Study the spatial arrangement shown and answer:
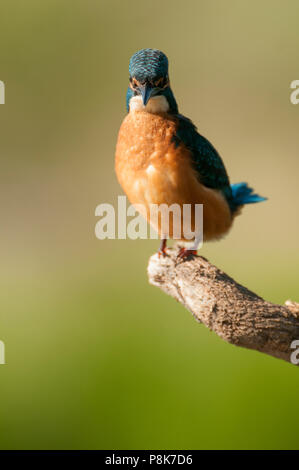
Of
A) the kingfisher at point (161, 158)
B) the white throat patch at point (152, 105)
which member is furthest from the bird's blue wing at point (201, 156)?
the white throat patch at point (152, 105)

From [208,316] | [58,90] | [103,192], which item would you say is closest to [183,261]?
[208,316]

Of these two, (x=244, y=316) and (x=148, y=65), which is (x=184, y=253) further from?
(x=148, y=65)

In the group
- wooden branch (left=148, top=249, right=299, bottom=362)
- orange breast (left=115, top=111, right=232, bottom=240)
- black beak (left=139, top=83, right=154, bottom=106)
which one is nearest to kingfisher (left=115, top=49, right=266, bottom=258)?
orange breast (left=115, top=111, right=232, bottom=240)

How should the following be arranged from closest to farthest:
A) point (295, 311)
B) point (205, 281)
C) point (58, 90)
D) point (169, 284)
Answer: point (295, 311) < point (205, 281) < point (169, 284) < point (58, 90)

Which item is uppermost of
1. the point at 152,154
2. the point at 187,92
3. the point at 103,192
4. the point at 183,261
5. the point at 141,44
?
the point at 141,44

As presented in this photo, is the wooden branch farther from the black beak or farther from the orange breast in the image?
the black beak

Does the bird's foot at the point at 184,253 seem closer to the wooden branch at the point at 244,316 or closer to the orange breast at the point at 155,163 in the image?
the orange breast at the point at 155,163

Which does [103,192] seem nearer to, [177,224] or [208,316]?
[177,224]
